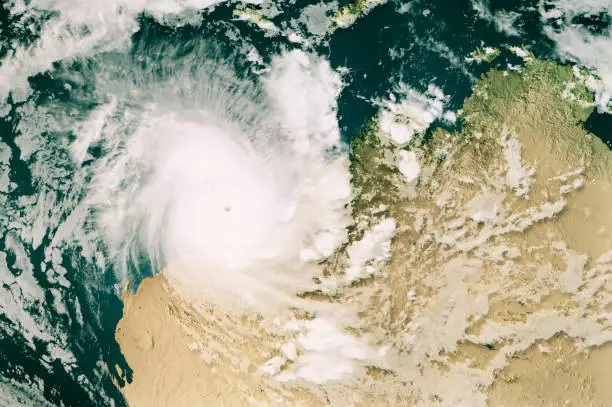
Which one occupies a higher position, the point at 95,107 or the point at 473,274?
the point at 95,107

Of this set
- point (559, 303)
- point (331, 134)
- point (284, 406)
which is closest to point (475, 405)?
point (559, 303)

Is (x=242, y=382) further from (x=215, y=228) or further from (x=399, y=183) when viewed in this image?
(x=399, y=183)

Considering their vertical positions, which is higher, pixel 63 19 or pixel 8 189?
pixel 63 19

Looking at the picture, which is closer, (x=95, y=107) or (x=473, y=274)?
(x=473, y=274)

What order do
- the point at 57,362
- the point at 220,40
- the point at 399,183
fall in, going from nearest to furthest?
the point at 399,183
the point at 220,40
the point at 57,362
